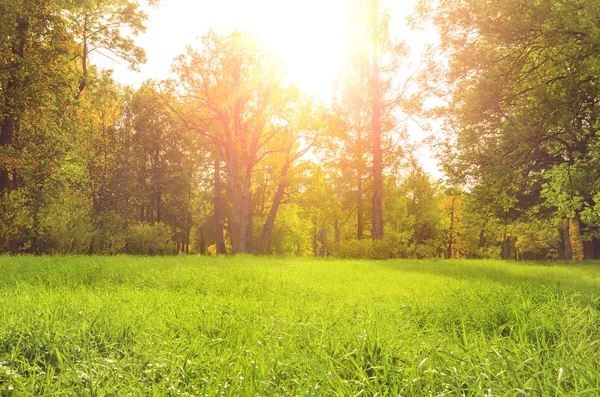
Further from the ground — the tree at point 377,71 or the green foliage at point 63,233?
the tree at point 377,71

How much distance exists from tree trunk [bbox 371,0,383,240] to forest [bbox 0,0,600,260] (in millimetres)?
83

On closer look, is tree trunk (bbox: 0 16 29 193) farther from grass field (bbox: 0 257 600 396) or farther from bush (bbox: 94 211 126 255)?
grass field (bbox: 0 257 600 396)

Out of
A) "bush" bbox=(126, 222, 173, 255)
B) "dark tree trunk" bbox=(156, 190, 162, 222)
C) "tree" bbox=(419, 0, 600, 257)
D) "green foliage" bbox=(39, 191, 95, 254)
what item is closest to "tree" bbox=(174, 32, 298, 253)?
"bush" bbox=(126, 222, 173, 255)

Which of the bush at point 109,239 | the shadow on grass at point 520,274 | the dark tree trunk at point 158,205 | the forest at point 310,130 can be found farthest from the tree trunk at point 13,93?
the dark tree trunk at point 158,205

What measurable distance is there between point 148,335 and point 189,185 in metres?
36.2

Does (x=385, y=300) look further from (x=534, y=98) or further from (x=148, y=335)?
(x=534, y=98)

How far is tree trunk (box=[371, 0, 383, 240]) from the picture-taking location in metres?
20.8

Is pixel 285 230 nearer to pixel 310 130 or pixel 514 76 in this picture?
pixel 310 130

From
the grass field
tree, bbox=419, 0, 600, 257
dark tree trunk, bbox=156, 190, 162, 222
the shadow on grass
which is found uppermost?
tree, bbox=419, 0, 600, 257

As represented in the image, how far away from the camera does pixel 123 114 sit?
36.2 metres

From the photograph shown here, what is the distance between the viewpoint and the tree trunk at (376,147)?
2084 centimetres

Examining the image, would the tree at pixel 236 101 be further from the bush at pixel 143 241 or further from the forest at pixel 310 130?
the bush at pixel 143 241

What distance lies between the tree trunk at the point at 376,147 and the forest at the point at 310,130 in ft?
0.27

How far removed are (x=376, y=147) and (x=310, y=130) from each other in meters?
5.47
